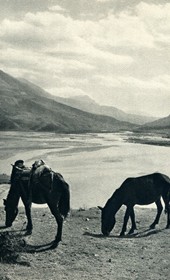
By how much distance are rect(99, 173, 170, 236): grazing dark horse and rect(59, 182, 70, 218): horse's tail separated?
4.67 ft

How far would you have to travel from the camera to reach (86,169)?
113 feet

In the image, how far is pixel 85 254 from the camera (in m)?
10.8

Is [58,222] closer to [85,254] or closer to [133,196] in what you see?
[85,254]

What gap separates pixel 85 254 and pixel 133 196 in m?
3.25

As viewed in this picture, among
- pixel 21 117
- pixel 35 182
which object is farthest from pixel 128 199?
pixel 21 117

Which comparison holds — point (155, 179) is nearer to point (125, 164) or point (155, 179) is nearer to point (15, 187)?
point (15, 187)

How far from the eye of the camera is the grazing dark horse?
12883mm

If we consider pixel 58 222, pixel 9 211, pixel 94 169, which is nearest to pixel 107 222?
pixel 58 222

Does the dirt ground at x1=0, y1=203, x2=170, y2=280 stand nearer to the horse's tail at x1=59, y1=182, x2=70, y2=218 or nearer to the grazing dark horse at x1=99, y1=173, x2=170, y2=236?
the grazing dark horse at x1=99, y1=173, x2=170, y2=236

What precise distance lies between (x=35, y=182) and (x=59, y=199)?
923mm

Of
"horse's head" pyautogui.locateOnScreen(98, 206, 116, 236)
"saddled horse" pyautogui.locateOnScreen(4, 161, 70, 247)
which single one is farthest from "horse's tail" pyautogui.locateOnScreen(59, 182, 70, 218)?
"horse's head" pyautogui.locateOnScreen(98, 206, 116, 236)

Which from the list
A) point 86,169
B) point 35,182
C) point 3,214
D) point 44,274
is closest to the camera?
point 44,274

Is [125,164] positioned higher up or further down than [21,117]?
further down

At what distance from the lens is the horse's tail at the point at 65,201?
11.9 m
